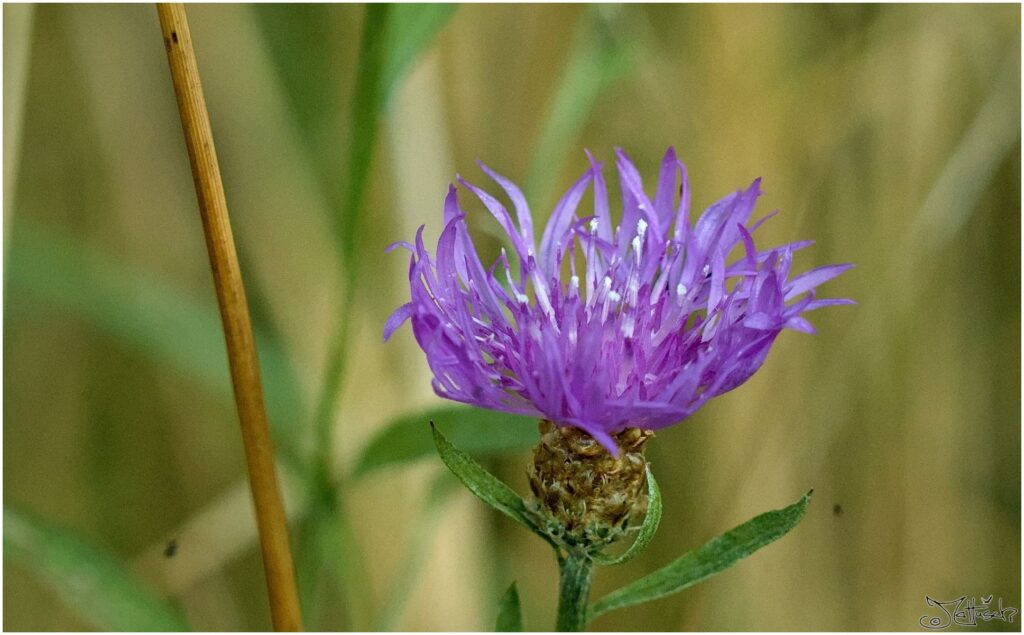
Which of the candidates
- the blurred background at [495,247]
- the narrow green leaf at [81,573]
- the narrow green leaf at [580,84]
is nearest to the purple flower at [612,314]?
the narrow green leaf at [580,84]

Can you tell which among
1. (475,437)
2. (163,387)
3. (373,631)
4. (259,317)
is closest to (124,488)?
(163,387)

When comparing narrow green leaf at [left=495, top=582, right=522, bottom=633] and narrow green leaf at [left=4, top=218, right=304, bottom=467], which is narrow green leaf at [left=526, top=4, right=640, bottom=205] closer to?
narrow green leaf at [left=4, top=218, right=304, bottom=467]

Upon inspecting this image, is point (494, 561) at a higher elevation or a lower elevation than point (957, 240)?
lower

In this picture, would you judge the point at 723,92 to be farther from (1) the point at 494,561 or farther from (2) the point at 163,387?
(2) the point at 163,387

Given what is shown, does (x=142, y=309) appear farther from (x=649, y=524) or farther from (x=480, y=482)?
(x=649, y=524)
